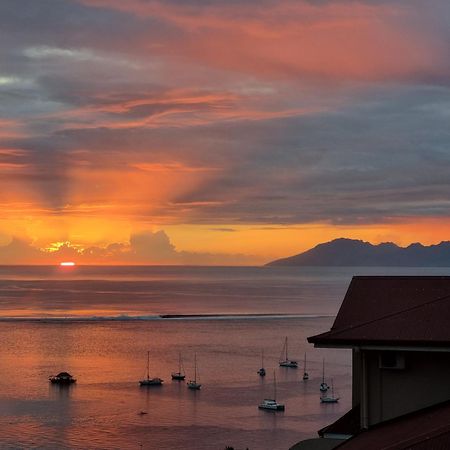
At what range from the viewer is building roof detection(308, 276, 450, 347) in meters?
12.3

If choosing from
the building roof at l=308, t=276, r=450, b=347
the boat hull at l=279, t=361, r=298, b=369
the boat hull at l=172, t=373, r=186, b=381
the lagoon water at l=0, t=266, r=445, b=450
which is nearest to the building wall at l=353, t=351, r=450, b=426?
the building roof at l=308, t=276, r=450, b=347

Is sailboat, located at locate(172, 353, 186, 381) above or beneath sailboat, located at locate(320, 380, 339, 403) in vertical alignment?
above

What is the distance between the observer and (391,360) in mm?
12492

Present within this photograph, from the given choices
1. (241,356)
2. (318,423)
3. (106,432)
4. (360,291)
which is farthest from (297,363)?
(360,291)

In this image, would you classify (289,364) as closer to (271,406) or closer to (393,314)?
(271,406)

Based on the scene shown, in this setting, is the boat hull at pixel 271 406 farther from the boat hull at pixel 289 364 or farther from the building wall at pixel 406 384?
the building wall at pixel 406 384

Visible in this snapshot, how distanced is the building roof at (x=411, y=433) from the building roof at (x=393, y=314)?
1.04 metres

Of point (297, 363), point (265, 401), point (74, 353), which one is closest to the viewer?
point (265, 401)

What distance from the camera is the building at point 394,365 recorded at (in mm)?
12164

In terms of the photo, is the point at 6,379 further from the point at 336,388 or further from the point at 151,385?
the point at 336,388

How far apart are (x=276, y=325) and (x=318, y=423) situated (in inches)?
3717

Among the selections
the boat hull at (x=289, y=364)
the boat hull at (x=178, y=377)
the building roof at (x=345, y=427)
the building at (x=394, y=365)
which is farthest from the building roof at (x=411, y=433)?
the boat hull at (x=289, y=364)

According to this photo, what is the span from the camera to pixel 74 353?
124 meters

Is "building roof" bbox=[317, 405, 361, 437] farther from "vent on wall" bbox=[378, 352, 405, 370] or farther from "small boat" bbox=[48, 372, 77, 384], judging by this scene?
"small boat" bbox=[48, 372, 77, 384]
